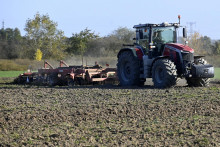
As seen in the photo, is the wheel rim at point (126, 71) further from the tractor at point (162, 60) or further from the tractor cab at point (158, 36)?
the tractor cab at point (158, 36)

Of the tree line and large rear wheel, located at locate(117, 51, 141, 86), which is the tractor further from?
the tree line

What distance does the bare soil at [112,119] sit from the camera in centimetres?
671

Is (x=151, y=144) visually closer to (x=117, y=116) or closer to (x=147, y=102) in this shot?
(x=117, y=116)

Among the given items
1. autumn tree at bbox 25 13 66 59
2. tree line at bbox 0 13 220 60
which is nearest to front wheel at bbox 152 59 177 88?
tree line at bbox 0 13 220 60

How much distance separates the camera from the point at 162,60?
14102 millimetres

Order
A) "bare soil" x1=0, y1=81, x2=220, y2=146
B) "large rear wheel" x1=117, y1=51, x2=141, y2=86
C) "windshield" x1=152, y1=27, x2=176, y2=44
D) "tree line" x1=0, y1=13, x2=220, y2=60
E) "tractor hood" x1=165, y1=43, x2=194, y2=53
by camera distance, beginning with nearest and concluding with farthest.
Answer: "bare soil" x1=0, y1=81, x2=220, y2=146, "tractor hood" x1=165, y1=43, x2=194, y2=53, "windshield" x1=152, y1=27, x2=176, y2=44, "large rear wheel" x1=117, y1=51, x2=141, y2=86, "tree line" x1=0, y1=13, x2=220, y2=60

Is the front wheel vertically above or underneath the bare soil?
above

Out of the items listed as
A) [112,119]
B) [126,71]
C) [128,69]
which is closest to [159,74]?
[128,69]

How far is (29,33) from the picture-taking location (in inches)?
1747

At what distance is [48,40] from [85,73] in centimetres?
2840

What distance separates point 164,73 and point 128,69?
255 cm

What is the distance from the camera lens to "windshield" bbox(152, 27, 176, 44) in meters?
14.9

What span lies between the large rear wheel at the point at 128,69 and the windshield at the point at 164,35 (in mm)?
1144

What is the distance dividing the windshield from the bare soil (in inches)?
103
